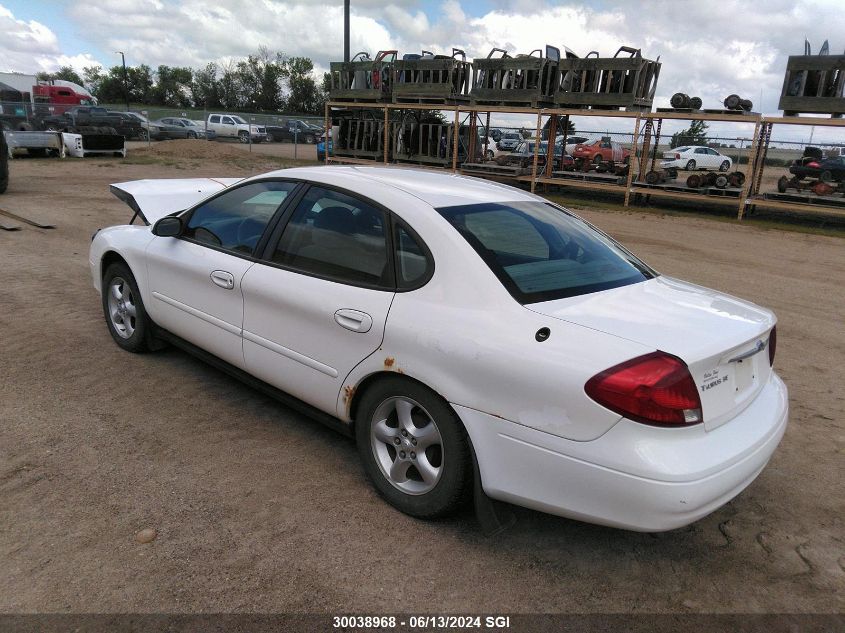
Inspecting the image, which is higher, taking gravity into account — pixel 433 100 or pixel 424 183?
pixel 433 100

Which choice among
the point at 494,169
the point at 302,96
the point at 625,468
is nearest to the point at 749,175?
the point at 494,169

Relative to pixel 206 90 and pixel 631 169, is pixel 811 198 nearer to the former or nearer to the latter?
pixel 631 169

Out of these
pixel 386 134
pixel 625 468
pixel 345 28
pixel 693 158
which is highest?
pixel 345 28

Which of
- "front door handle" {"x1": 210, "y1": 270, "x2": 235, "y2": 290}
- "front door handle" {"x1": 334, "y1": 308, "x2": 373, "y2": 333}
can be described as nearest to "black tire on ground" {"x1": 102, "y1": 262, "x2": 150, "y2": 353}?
"front door handle" {"x1": 210, "y1": 270, "x2": 235, "y2": 290}

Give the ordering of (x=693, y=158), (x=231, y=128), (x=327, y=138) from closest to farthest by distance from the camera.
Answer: (x=327, y=138), (x=693, y=158), (x=231, y=128)

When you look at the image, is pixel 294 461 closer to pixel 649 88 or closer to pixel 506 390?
pixel 506 390

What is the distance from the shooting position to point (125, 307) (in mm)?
4656

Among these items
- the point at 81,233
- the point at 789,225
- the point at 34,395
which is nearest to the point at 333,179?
the point at 34,395

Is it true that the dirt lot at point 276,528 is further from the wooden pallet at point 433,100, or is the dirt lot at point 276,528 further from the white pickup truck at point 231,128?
the white pickup truck at point 231,128

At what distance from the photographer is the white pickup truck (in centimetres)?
4188

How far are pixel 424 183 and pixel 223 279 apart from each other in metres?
1.29

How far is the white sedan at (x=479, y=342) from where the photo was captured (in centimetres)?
226

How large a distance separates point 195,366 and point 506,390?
9.68ft

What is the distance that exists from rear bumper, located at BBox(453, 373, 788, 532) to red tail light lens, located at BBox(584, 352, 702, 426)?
5 centimetres
